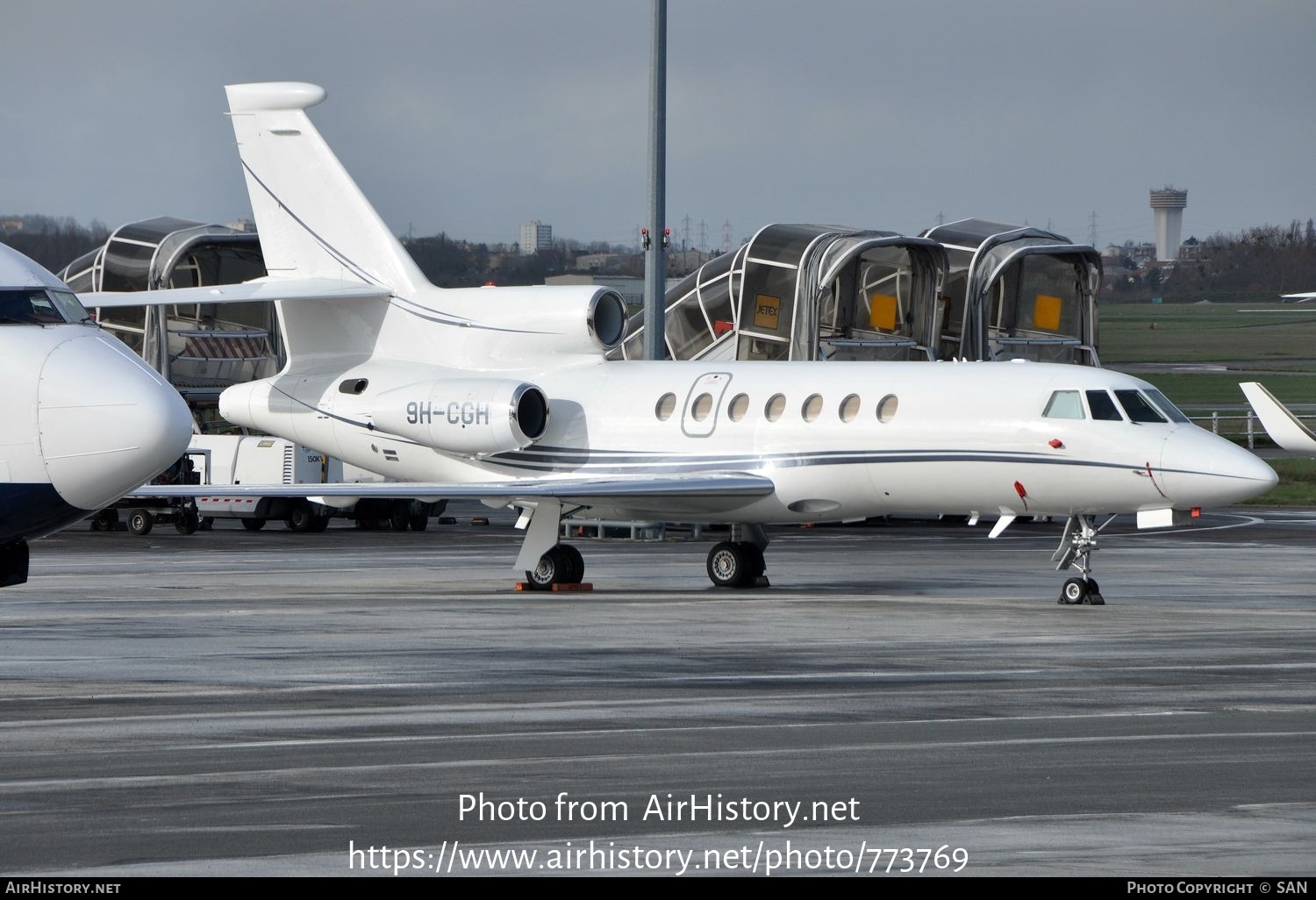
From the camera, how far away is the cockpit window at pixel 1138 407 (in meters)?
20.5

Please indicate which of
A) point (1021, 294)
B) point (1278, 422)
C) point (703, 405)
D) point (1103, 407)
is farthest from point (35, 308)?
point (1021, 294)

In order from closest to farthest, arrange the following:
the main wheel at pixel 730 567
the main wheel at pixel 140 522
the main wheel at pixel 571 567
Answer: the main wheel at pixel 571 567, the main wheel at pixel 730 567, the main wheel at pixel 140 522

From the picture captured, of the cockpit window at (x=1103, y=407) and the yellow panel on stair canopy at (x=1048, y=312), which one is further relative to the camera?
the yellow panel on stair canopy at (x=1048, y=312)

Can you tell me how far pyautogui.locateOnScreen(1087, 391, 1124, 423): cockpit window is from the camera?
2052cm

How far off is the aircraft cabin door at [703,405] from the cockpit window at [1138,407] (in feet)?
16.2

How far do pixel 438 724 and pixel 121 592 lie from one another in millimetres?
11435

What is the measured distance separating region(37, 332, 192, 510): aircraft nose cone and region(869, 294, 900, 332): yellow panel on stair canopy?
28323 millimetres

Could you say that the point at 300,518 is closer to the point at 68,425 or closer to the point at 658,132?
the point at 658,132

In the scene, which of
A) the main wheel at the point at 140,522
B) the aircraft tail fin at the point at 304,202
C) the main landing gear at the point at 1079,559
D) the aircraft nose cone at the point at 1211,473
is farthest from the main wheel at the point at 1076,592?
the main wheel at the point at 140,522

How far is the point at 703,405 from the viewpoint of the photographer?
23031 millimetres

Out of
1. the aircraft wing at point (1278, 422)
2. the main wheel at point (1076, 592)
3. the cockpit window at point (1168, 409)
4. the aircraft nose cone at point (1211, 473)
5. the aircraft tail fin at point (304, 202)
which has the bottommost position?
the main wheel at point (1076, 592)

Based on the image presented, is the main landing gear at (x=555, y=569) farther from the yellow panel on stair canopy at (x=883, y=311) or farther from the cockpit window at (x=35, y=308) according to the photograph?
the yellow panel on stair canopy at (x=883, y=311)

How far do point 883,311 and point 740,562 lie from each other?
17124 mm
